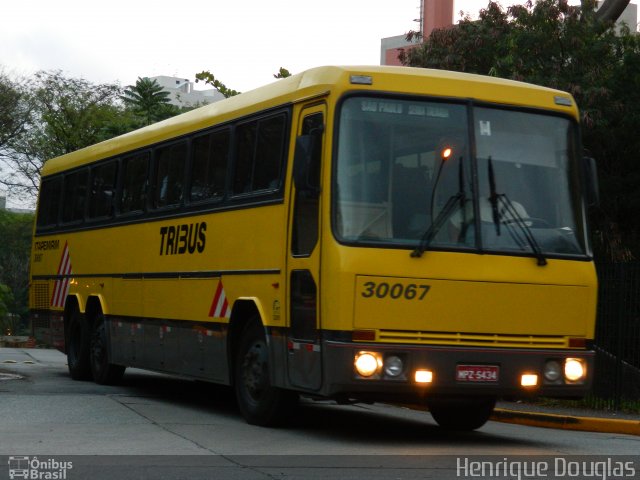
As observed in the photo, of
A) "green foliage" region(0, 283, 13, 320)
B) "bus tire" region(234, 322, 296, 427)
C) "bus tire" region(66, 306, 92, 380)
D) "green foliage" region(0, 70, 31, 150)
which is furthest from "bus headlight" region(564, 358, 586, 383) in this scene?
"green foliage" region(0, 70, 31, 150)

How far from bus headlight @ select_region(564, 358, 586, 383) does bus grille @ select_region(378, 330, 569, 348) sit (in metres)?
0.15

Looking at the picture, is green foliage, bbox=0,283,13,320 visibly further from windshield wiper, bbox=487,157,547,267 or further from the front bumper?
windshield wiper, bbox=487,157,547,267

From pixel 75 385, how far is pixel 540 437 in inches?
287

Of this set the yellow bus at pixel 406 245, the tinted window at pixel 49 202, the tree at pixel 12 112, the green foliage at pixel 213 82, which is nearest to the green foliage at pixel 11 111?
the tree at pixel 12 112

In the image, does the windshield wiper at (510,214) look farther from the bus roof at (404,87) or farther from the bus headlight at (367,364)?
the bus headlight at (367,364)

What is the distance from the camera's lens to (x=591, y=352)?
37.0 ft

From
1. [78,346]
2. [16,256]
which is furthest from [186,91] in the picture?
[78,346]

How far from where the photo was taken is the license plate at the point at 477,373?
35.0 feet

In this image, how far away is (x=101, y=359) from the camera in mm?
17766

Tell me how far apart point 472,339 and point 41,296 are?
11615mm

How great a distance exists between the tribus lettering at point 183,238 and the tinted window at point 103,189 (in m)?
2.66

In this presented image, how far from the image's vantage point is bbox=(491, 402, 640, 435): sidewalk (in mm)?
14117

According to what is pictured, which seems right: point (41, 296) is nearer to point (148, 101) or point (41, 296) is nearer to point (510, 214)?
point (510, 214)
